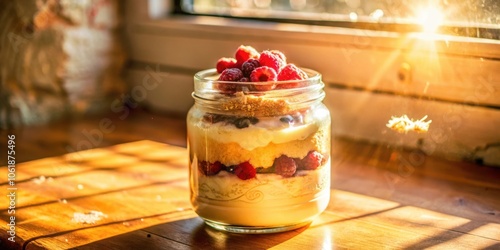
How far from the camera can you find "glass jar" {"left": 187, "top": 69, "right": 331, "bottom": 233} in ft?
3.00

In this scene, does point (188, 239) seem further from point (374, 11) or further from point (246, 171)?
point (374, 11)

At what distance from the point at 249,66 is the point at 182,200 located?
11.9 inches

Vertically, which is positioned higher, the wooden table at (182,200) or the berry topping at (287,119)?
the berry topping at (287,119)

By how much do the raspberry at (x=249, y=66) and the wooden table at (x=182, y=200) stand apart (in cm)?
23

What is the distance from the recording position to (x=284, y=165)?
918mm

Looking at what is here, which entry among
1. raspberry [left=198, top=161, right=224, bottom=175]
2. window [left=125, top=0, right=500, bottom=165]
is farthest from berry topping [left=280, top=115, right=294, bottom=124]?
window [left=125, top=0, right=500, bottom=165]

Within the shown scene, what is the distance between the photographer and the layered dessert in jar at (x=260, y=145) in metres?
0.91

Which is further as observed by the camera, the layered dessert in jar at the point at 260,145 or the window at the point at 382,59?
the window at the point at 382,59

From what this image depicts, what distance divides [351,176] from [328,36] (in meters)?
0.34

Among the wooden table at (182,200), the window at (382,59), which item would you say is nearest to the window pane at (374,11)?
the window at (382,59)

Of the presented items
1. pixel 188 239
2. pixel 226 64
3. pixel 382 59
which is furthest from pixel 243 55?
pixel 382 59

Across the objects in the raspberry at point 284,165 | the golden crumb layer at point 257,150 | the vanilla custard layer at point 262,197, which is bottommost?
the vanilla custard layer at point 262,197

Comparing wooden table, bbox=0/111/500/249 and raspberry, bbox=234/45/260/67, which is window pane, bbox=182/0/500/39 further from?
raspberry, bbox=234/45/260/67

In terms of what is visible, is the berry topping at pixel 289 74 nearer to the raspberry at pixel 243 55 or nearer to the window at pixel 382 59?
the raspberry at pixel 243 55
